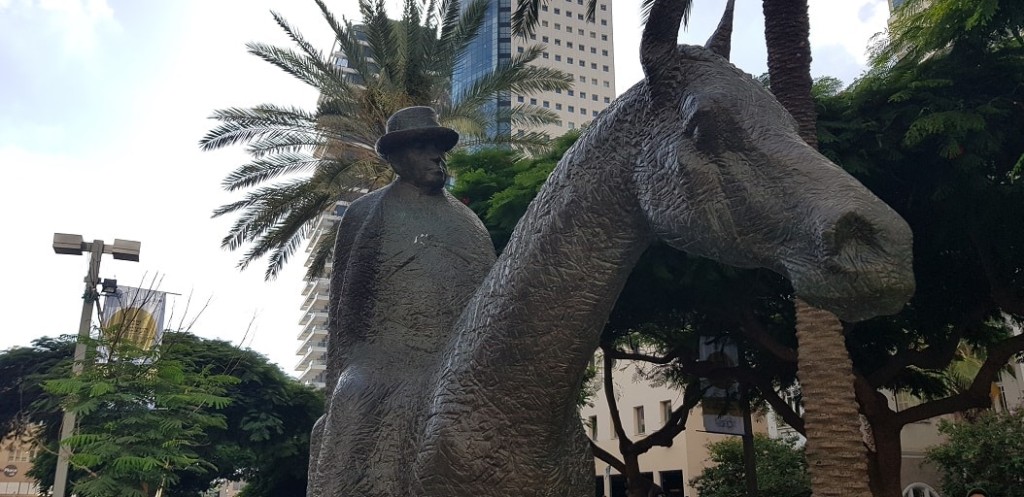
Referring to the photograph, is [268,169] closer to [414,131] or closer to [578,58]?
[414,131]

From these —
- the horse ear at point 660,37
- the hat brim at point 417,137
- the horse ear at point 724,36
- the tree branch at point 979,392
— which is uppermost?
the tree branch at point 979,392

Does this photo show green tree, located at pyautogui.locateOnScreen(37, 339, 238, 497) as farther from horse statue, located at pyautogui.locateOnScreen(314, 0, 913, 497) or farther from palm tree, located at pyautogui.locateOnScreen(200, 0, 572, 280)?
horse statue, located at pyautogui.locateOnScreen(314, 0, 913, 497)

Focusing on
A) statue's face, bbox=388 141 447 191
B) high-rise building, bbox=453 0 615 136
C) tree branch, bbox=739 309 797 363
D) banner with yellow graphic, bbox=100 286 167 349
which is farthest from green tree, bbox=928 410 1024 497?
high-rise building, bbox=453 0 615 136

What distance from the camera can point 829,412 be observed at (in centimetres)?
770

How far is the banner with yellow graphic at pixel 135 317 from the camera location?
13.0 metres

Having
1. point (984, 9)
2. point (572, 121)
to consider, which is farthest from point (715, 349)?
point (572, 121)

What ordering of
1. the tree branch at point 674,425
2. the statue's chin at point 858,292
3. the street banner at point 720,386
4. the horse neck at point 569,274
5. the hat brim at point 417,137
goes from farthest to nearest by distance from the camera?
1. the tree branch at point 674,425
2. the street banner at point 720,386
3. the hat brim at point 417,137
4. the horse neck at point 569,274
5. the statue's chin at point 858,292

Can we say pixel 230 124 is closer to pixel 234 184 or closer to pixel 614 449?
pixel 234 184

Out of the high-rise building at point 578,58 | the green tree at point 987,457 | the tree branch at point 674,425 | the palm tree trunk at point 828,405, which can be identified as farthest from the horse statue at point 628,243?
the high-rise building at point 578,58

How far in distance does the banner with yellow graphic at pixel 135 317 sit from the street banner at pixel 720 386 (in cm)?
959

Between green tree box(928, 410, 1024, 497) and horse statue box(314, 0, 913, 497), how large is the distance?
1787cm

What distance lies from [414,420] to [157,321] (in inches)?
735

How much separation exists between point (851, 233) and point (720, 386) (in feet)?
47.9

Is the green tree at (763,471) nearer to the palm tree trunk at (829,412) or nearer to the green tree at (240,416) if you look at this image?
the green tree at (240,416)
